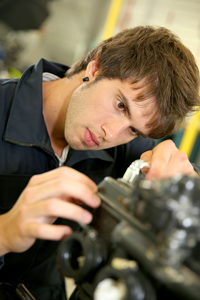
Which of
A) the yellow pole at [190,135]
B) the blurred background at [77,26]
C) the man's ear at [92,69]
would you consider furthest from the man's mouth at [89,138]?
the yellow pole at [190,135]

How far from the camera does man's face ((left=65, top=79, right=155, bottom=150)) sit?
1.03m

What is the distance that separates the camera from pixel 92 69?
1.22 meters

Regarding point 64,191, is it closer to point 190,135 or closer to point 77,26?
point 190,135

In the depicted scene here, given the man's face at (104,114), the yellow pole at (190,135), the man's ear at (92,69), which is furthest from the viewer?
the yellow pole at (190,135)

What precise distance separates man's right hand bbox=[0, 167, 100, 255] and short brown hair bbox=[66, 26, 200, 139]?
547 mm

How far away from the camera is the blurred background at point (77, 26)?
2459mm

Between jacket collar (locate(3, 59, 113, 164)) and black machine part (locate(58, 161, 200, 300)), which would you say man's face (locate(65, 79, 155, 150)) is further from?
black machine part (locate(58, 161, 200, 300))

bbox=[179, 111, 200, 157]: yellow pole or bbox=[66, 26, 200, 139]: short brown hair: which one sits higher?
bbox=[66, 26, 200, 139]: short brown hair

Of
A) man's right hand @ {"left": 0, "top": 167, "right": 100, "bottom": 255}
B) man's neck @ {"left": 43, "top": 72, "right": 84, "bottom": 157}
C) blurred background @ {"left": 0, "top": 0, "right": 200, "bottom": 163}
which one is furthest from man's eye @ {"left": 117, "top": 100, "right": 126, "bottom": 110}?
blurred background @ {"left": 0, "top": 0, "right": 200, "bottom": 163}

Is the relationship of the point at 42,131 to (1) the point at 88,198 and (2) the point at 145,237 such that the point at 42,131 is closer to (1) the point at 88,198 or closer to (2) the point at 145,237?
(1) the point at 88,198

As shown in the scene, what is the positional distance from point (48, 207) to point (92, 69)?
2.72 feet

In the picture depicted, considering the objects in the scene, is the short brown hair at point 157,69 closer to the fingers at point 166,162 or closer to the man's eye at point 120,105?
the man's eye at point 120,105

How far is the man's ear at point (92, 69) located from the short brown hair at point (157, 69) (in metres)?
0.03

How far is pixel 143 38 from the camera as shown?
3.71 feet
